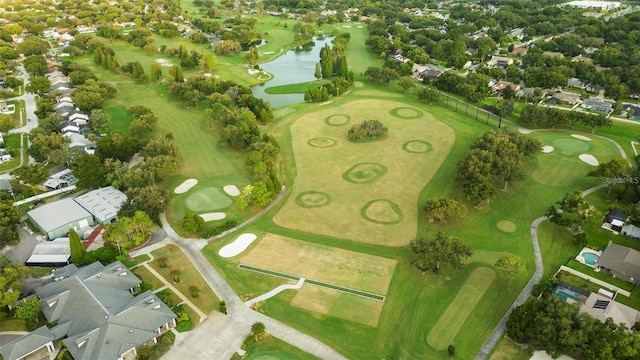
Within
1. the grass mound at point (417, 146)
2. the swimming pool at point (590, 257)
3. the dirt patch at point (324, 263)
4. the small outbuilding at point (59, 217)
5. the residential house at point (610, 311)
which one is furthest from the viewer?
the grass mound at point (417, 146)

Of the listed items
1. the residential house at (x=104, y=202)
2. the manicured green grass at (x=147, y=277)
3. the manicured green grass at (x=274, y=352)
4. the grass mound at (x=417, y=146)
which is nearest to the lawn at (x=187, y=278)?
the manicured green grass at (x=147, y=277)

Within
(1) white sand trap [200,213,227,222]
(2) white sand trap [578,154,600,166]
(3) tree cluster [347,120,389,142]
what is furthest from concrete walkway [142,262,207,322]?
(2) white sand trap [578,154,600,166]

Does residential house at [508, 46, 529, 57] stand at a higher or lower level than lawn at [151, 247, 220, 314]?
higher

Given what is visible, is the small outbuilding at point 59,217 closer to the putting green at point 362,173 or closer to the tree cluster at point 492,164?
the putting green at point 362,173

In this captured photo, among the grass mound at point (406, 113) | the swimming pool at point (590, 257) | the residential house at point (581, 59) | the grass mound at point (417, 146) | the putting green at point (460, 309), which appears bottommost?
→ the putting green at point (460, 309)

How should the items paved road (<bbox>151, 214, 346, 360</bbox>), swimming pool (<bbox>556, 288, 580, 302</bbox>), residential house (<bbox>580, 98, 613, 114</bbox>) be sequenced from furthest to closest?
residential house (<bbox>580, 98, 613, 114</bbox>) < swimming pool (<bbox>556, 288, 580, 302</bbox>) < paved road (<bbox>151, 214, 346, 360</bbox>)

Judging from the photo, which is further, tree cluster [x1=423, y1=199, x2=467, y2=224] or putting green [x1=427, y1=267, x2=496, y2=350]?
tree cluster [x1=423, y1=199, x2=467, y2=224]

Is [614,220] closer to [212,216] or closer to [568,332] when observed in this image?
[568,332]

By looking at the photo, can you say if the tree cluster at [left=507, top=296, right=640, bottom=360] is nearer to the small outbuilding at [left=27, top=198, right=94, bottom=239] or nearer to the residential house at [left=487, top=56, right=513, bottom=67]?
the small outbuilding at [left=27, top=198, right=94, bottom=239]
